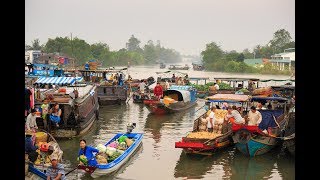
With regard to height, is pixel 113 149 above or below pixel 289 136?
below

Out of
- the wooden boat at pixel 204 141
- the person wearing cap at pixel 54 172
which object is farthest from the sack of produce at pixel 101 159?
the wooden boat at pixel 204 141

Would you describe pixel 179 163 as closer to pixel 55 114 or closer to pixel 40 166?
pixel 40 166

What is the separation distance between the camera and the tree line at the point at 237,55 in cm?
5316

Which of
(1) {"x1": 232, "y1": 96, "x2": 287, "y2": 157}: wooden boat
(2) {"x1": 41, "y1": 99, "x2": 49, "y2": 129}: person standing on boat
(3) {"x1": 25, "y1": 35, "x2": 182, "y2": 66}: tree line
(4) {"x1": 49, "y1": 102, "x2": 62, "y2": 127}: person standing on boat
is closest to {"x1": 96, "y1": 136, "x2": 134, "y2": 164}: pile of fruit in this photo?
(4) {"x1": 49, "y1": 102, "x2": 62, "y2": 127}: person standing on boat

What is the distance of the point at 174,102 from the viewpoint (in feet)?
52.7

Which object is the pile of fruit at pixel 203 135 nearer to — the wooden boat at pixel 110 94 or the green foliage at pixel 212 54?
the wooden boat at pixel 110 94

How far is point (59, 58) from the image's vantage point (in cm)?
3447

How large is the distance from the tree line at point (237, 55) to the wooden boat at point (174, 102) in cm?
3312

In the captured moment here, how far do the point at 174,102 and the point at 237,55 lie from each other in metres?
40.5

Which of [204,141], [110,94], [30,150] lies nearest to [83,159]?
[30,150]

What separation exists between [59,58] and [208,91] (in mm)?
16899

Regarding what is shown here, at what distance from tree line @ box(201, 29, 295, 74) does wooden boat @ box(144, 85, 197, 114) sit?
33.1 m
